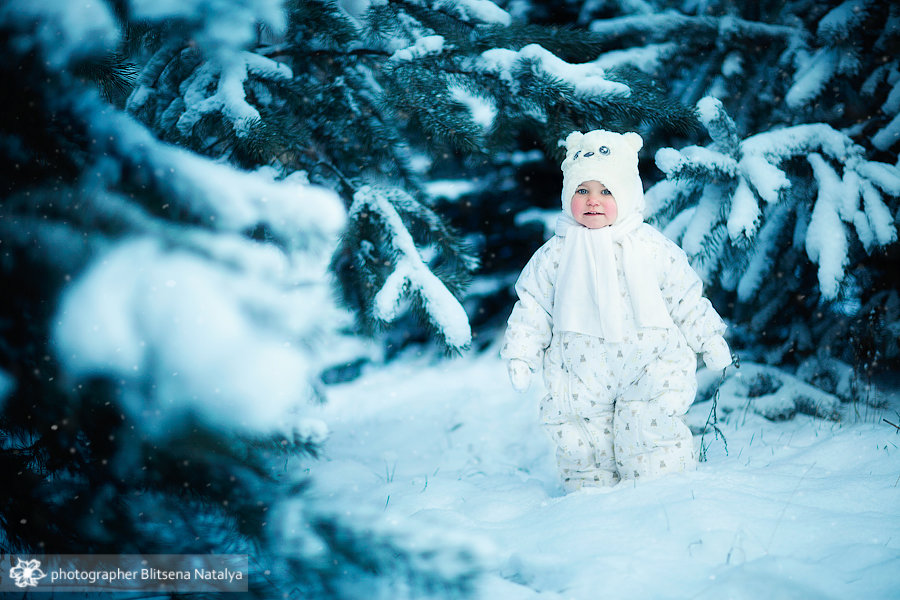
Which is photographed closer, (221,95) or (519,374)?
(221,95)

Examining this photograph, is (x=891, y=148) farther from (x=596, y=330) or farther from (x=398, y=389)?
(x=398, y=389)

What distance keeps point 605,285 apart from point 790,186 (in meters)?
0.92

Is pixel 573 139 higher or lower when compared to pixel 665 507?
higher

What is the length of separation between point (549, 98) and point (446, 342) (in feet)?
3.05

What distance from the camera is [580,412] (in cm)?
246

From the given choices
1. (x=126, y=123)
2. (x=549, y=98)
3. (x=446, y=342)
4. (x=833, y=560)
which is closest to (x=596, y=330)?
(x=446, y=342)

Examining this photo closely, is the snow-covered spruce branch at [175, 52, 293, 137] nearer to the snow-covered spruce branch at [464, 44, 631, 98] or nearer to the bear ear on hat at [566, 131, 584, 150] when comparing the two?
the snow-covered spruce branch at [464, 44, 631, 98]

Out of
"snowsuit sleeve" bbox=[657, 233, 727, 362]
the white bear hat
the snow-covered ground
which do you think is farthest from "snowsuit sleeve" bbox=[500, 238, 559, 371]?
the snow-covered ground

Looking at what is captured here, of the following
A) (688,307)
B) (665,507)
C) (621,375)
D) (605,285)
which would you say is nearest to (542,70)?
(605,285)

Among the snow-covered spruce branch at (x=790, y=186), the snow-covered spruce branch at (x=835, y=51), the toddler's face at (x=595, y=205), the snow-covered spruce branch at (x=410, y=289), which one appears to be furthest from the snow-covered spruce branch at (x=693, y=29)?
the snow-covered spruce branch at (x=410, y=289)

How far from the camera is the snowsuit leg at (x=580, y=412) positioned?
7.98 feet

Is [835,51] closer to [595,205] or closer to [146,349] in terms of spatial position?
[595,205]

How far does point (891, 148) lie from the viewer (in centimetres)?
302

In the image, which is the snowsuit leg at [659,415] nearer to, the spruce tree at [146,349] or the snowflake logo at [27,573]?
the spruce tree at [146,349]
